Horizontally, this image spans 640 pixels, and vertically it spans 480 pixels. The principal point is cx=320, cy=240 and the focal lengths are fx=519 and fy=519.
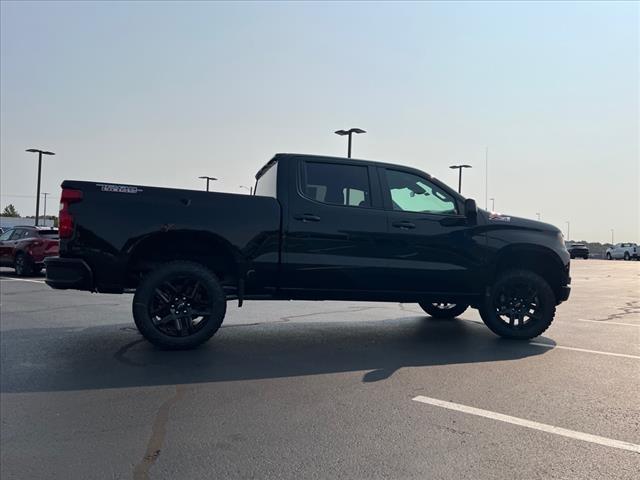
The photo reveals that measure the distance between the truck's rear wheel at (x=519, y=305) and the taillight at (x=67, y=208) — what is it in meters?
4.71

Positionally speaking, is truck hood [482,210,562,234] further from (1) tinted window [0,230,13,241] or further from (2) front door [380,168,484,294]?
(1) tinted window [0,230,13,241]

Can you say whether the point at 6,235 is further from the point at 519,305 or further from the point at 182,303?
the point at 519,305

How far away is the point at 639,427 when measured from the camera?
349 cm

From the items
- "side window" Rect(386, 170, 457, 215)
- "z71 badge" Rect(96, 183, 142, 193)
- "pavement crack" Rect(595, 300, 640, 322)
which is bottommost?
"pavement crack" Rect(595, 300, 640, 322)

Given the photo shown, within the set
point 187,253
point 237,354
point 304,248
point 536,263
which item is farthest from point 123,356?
point 536,263

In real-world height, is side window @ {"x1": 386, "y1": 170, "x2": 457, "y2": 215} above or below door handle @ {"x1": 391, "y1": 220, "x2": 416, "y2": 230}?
above

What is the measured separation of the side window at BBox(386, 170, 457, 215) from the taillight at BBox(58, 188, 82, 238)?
3381mm

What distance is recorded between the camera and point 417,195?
20.4ft

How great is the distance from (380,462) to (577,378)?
262cm

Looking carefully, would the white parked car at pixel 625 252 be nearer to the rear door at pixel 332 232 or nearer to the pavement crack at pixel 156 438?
the rear door at pixel 332 232

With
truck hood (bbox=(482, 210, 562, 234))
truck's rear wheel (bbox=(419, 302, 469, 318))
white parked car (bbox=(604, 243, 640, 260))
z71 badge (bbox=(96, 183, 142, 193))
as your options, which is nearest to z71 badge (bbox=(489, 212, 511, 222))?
truck hood (bbox=(482, 210, 562, 234))

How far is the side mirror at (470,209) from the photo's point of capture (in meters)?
6.13

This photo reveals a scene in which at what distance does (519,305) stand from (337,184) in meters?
2.76

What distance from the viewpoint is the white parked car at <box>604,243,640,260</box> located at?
51650mm
